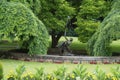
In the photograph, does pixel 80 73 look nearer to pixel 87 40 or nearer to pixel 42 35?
pixel 42 35

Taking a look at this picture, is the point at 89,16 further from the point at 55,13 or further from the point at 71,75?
the point at 71,75

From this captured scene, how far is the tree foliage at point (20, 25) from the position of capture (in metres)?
18.0

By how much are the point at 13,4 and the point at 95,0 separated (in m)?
6.50

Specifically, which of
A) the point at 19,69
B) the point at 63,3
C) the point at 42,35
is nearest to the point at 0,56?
the point at 42,35

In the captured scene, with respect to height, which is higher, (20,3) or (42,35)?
(20,3)

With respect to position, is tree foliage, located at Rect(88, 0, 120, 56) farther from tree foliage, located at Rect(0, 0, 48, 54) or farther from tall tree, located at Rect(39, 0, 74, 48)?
tall tree, located at Rect(39, 0, 74, 48)

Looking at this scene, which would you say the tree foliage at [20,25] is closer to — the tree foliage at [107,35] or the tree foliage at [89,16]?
the tree foliage at [107,35]

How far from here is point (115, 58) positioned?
18453 millimetres

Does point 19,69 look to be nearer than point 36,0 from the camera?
Yes

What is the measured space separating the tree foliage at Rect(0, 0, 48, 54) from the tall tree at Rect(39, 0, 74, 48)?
12.5ft

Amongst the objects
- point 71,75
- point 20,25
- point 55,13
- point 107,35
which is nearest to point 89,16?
point 55,13

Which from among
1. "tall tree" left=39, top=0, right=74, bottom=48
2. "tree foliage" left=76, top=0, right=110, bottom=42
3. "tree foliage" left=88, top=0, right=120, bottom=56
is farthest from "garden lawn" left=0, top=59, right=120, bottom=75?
"tall tree" left=39, top=0, right=74, bottom=48

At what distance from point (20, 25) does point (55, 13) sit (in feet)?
17.7

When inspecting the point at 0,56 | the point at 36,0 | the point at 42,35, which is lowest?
the point at 0,56
